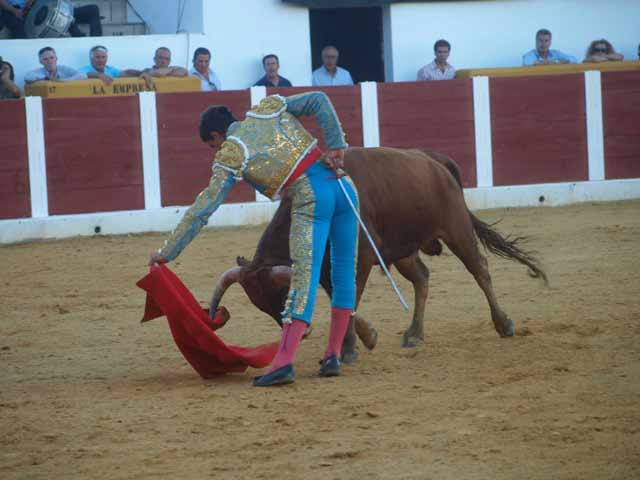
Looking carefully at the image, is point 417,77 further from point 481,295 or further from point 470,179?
point 481,295

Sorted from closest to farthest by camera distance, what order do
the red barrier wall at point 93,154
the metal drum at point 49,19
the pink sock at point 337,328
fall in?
the pink sock at point 337,328 < the red barrier wall at point 93,154 < the metal drum at point 49,19

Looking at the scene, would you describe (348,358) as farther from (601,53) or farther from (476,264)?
(601,53)

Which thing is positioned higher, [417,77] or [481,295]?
[417,77]

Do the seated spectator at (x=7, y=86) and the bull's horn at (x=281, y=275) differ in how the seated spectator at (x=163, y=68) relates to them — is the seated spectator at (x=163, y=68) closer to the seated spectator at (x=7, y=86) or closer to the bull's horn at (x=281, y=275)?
the seated spectator at (x=7, y=86)

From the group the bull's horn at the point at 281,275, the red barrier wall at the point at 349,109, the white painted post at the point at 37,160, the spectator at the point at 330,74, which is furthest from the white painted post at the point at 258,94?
the bull's horn at the point at 281,275

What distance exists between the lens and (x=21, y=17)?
11523mm

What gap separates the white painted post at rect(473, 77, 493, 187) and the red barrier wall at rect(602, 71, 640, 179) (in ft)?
3.97

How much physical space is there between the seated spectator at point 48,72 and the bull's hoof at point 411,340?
6.09 m

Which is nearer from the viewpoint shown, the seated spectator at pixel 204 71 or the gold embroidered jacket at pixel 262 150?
the gold embroidered jacket at pixel 262 150

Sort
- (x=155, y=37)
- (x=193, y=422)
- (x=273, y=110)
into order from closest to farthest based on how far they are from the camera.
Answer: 1. (x=193, y=422)
2. (x=273, y=110)
3. (x=155, y=37)

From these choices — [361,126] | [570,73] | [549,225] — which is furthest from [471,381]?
[570,73]

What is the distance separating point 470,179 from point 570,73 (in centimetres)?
150

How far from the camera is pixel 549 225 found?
9.41 meters

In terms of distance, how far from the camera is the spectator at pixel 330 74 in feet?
37.5
